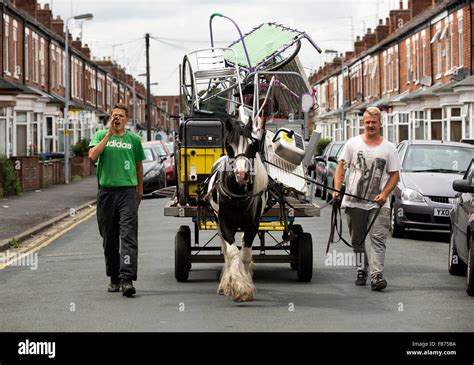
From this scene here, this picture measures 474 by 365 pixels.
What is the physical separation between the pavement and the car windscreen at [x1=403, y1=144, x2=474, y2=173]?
7545 mm

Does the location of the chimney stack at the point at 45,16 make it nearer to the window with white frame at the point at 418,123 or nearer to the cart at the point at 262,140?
the window with white frame at the point at 418,123

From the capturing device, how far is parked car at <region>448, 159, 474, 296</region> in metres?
11.7

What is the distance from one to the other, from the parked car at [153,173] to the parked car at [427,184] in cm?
1427

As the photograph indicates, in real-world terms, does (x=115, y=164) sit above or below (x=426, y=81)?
below

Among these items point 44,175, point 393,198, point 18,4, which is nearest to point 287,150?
point 393,198

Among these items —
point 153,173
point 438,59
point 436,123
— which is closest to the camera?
point 153,173

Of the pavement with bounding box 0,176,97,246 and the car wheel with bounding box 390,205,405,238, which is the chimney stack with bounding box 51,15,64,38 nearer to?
the pavement with bounding box 0,176,97,246

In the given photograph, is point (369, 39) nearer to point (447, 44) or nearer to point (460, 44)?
point (447, 44)

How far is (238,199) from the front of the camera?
11078 millimetres

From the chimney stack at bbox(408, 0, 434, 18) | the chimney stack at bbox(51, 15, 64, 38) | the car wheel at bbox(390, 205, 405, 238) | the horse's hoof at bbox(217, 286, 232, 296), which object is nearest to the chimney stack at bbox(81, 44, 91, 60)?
the chimney stack at bbox(51, 15, 64, 38)

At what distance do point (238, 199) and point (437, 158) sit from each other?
31.9 ft

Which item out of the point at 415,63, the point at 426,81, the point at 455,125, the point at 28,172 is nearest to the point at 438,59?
the point at 426,81
